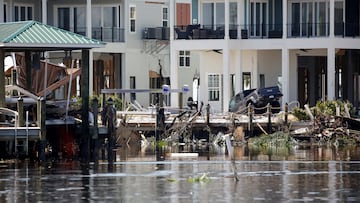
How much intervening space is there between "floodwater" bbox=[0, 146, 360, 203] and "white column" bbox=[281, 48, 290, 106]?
17.0m

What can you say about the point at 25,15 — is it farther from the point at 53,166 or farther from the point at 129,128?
the point at 53,166

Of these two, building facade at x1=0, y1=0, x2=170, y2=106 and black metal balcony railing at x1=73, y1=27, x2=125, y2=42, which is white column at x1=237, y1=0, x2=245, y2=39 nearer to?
building facade at x1=0, y1=0, x2=170, y2=106

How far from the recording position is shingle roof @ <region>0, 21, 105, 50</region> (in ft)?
183

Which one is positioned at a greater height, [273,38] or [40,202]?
[273,38]

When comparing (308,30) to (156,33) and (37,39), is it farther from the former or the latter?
(37,39)

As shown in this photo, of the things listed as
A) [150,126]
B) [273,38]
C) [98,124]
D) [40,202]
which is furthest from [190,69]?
[40,202]

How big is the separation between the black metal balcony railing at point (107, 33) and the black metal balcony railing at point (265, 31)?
6.01 metres

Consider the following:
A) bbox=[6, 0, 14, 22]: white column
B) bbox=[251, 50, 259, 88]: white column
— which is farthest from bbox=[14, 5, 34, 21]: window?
bbox=[251, 50, 259, 88]: white column

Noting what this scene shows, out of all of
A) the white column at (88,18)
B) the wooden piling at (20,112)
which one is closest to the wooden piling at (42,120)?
the wooden piling at (20,112)

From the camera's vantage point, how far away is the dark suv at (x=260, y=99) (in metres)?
74.2

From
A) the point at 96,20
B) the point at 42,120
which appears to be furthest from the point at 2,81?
the point at 96,20

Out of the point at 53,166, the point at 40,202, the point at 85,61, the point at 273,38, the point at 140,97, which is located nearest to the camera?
the point at 40,202

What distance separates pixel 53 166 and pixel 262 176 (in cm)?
930

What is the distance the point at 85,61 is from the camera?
58.7 metres
